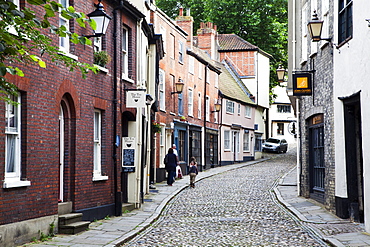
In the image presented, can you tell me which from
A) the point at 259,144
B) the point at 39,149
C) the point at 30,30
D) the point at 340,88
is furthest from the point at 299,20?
the point at 259,144

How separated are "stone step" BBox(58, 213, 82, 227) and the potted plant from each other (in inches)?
160

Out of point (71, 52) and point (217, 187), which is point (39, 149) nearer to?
point (71, 52)

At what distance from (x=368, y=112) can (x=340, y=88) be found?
8.78 ft

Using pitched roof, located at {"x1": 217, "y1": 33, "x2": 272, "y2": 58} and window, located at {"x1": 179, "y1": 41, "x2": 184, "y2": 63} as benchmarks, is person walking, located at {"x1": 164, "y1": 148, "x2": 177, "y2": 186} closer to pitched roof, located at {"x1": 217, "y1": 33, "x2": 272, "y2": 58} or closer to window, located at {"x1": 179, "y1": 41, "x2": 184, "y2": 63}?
window, located at {"x1": 179, "y1": 41, "x2": 184, "y2": 63}

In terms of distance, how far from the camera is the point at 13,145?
10.6 m

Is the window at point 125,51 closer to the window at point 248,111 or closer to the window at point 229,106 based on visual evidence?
the window at point 229,106

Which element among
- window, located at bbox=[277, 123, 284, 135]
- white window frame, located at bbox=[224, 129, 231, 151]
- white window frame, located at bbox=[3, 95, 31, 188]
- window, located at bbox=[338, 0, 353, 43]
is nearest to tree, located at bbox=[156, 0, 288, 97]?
white window frame, located at bbox=[224, 129, 231, 151]

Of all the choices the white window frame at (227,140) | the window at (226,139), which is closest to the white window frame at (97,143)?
the white window frame at (227,140)

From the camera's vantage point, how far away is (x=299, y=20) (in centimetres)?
2136

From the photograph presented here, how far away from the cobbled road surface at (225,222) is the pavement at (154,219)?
0.25m

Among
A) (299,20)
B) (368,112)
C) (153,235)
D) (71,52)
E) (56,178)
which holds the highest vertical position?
(299,20)

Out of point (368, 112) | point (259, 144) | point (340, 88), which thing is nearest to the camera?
point (368, 112)

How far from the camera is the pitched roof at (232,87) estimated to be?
44.7 m

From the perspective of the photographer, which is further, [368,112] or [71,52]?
[71,52]
